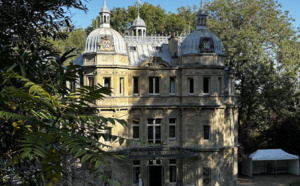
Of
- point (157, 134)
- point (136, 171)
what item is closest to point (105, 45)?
point (157, 134)

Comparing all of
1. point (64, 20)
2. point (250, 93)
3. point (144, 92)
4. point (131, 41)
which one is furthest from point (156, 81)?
point (64, 20)

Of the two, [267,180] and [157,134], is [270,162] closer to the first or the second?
[267,180]

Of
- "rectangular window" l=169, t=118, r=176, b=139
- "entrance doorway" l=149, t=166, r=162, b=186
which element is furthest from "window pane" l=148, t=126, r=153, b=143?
"entrance doorway" l=149, t=166, r=162, b=186

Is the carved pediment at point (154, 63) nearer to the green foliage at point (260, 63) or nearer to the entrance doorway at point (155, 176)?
the entrance doorway at point (155, 176)

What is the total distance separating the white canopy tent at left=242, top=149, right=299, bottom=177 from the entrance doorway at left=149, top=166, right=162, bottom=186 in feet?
33.0

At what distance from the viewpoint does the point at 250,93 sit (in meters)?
36.3

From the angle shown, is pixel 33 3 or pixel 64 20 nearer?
pixel 33 3

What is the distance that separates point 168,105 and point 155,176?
5.30m

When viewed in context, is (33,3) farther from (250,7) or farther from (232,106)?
(250,7)

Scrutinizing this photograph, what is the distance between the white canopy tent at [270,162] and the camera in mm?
34875

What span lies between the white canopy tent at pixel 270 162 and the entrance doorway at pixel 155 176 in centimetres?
1007

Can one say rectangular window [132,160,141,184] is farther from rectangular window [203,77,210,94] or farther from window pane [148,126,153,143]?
rectangular window [203,77,210,94]

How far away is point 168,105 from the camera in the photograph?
1133 inches

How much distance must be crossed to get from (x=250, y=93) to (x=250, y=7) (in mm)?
8299
